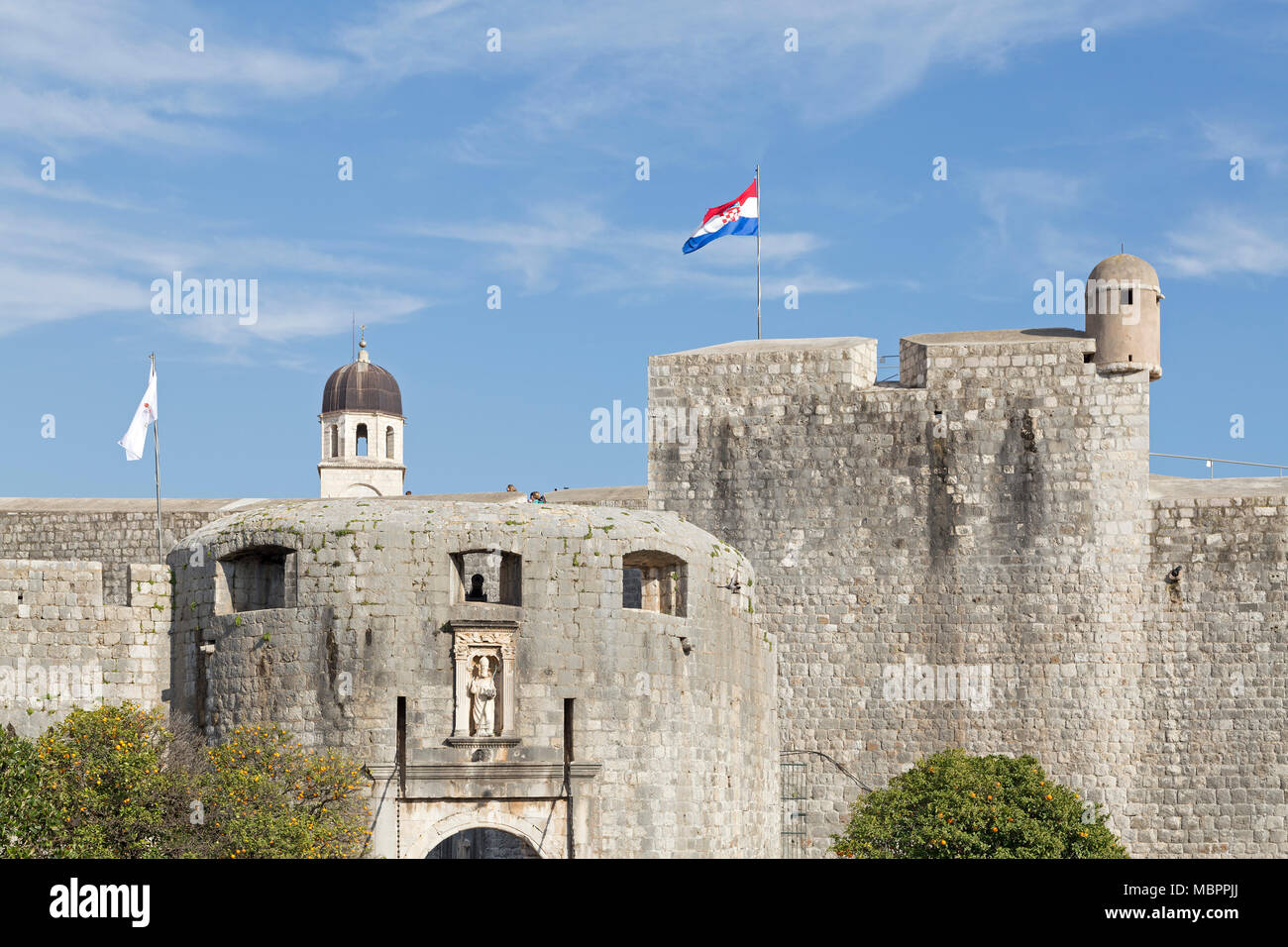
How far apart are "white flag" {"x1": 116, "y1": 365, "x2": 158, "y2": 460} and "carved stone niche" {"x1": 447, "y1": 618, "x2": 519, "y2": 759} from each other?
868 centimetres

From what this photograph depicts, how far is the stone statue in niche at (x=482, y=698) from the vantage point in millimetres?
28000

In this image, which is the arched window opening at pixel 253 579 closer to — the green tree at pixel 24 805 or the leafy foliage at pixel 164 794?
the leafy foliage at pixel 164 794

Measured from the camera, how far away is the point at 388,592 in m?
28.1

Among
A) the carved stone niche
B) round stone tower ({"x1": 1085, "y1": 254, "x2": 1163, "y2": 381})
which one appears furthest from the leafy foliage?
round stone tower ({"x1": 1085, "y1": 254, "x2": 1163, "y2": 381})

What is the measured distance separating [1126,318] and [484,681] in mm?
13733

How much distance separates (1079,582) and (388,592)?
1250cm

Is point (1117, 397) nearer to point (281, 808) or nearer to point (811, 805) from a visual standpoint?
point (811, 805)

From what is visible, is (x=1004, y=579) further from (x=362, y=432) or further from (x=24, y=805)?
(x=362, y=432)

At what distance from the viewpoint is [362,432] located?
72.6m

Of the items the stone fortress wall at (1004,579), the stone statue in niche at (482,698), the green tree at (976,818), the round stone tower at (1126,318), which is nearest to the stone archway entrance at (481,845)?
the stone statue in niche at (482,698)

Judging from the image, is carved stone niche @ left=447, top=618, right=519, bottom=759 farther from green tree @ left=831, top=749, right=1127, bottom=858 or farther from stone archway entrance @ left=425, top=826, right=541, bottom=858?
green tree @ left=831, top=749, right=1127, bottom=858

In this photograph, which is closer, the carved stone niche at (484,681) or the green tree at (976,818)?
the carved stone niche at (484,681)

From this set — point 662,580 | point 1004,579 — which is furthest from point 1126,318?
point 662,580

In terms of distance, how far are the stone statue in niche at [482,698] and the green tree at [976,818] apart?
233 inches
